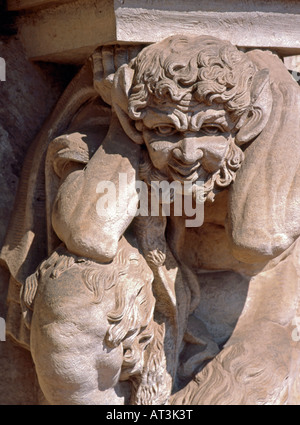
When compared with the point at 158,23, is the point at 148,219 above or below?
below

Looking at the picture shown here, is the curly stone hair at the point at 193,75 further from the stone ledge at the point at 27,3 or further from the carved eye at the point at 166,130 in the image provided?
the stone ledge at the point at 27,3

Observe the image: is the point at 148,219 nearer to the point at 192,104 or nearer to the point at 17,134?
the point at 192,104

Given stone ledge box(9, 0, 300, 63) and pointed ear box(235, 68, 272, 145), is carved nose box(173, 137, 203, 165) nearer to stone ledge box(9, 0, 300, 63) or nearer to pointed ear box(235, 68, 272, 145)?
pointed ear box(235, 68, 272, 145)

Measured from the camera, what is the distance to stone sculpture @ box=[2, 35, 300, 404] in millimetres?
1446

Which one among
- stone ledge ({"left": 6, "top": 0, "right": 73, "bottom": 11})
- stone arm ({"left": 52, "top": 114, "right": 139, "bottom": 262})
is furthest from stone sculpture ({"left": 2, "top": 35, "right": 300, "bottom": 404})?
stone ledge ({"left": 6, "top": 0, "right": 73, "bottom": 11})

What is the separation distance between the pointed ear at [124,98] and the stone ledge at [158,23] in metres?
0.08

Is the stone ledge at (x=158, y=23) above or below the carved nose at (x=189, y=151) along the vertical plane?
above

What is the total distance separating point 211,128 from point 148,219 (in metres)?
0.25

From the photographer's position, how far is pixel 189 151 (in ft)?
4.70

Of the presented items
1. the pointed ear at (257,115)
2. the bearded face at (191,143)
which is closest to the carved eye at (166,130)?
the bearded face at (191,143)

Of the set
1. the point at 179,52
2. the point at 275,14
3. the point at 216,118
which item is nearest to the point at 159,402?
the point at 216,118

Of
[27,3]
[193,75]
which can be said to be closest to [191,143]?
[193,75]

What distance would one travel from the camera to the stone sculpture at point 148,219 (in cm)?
145

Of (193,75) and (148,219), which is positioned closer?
(193,75)
